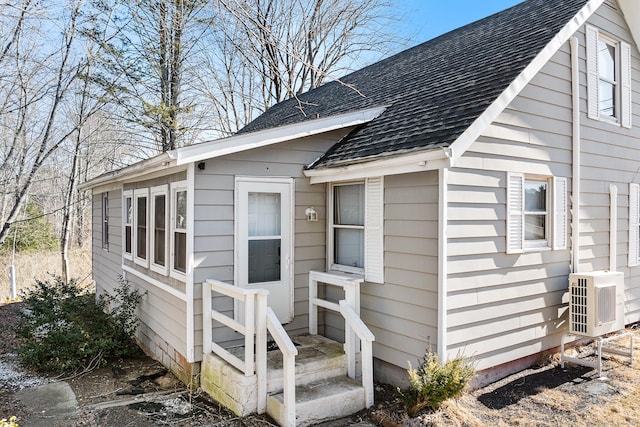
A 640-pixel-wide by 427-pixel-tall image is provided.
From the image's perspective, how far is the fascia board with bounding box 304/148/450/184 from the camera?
4.27 meters

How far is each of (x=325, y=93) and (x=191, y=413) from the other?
26.6 ft

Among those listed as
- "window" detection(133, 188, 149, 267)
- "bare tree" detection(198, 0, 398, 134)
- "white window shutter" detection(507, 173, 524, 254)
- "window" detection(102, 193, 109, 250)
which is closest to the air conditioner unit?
"white window shutter" detection(507, 173, 524, 254)

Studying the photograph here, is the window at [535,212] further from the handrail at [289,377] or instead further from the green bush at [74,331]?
the green bush at [74,331]

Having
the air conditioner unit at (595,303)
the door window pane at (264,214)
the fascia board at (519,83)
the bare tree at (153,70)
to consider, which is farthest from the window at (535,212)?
the bare tree at (153,70)

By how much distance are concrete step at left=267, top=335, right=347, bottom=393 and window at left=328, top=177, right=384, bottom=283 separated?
98 cm

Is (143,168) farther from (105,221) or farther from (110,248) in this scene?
(105,221)

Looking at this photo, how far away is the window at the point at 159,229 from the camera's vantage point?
605cm

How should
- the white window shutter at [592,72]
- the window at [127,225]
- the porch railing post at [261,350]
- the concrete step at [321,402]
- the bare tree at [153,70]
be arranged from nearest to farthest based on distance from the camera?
the concrete step at [321,402], the porch railing post at [261,350], the white window shutter at [592,72], the window at [127,225], the bare tree at [153,70]

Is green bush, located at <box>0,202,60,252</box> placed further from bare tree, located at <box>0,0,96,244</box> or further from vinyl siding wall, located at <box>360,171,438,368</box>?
vinyl siding wall, located at <box>360,171,438,368</box>

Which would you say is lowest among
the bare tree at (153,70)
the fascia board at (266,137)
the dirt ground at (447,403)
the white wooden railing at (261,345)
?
the dirt ground at (447,403)

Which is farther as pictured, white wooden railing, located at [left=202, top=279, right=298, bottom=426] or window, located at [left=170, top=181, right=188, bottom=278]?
window, located at [left=170, top=181, right=188, bottom=278]

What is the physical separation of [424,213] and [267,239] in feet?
6.85

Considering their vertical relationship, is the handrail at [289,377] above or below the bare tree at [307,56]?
below

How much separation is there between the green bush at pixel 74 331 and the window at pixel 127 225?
57cm
